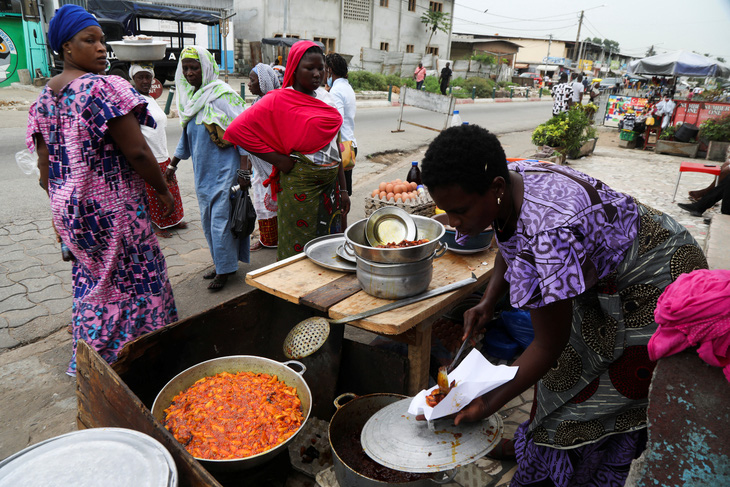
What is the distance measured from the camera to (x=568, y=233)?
4.66 feet

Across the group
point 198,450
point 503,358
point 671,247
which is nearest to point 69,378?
point 198,450

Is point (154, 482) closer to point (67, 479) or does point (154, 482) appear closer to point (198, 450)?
point (67, 479)

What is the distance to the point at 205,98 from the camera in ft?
12.7

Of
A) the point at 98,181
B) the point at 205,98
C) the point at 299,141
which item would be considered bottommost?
the point at 98,181

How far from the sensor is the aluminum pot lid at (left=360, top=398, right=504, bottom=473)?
1.49 meters

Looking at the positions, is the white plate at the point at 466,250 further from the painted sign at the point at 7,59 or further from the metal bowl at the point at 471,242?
the painted sign at the point at 7,59

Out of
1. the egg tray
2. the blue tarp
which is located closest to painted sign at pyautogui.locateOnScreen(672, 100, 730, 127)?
the egg tray

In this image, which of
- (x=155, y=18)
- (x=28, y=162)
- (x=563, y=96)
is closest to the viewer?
(x=28, y=162)

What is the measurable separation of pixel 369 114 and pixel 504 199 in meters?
16.0

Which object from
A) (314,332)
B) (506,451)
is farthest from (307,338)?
(506,451)

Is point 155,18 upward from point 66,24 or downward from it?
upward

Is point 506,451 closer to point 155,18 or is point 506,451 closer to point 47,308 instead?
point 47,308

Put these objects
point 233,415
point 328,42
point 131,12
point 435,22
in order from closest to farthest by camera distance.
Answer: point 233,415, point 131,12, point 328,42, point 435,22

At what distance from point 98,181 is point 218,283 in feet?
6.02
